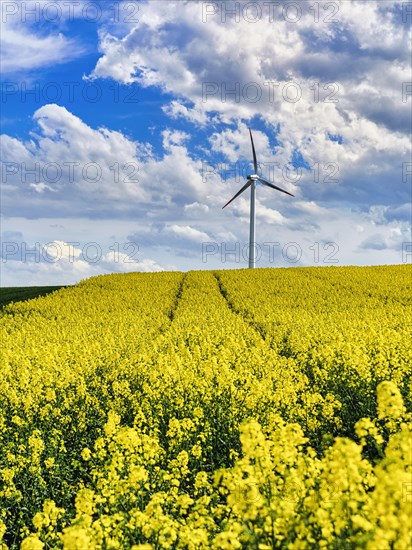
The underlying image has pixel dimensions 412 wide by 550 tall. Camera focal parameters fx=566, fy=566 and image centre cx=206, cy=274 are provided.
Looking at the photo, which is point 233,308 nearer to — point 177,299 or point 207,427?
point 177,299

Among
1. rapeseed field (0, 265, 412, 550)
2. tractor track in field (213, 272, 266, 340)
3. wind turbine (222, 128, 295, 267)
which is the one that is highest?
wind turbine (222, 128, 295, 267)

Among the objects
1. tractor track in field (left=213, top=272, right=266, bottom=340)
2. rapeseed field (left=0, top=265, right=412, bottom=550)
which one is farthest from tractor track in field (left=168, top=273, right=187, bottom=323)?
tractor track in field (left=213, top=272, right=266, bottom=340)

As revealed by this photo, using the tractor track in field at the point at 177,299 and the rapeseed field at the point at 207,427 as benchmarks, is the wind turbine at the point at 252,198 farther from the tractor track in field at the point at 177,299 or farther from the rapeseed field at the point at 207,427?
the rapeseed field at the point at 207,427

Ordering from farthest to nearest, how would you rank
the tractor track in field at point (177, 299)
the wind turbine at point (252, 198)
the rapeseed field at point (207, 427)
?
the wind turbine at point (252, 198) < the tractor track in field at point (177, 299) < the rapeseed field at point (207, 427)

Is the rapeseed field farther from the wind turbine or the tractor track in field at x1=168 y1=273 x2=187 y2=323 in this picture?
the wind turbine

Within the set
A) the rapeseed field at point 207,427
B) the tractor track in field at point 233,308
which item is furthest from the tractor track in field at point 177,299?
the tractor track in field at point 233,308

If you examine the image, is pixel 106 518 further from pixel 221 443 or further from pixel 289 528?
pixel 221 443

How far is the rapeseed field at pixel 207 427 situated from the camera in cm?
669

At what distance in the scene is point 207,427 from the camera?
13.3 metres

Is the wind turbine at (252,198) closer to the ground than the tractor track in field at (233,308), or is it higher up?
higher up

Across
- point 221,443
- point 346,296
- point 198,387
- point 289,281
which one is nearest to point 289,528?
point 221,443

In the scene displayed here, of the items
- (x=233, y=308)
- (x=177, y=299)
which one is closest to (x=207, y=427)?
(x=233, y=308)

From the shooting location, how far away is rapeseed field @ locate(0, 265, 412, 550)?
Answer: 6691mm

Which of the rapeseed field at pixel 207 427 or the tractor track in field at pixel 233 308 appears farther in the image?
the tractor track in field at pixel 233 308
